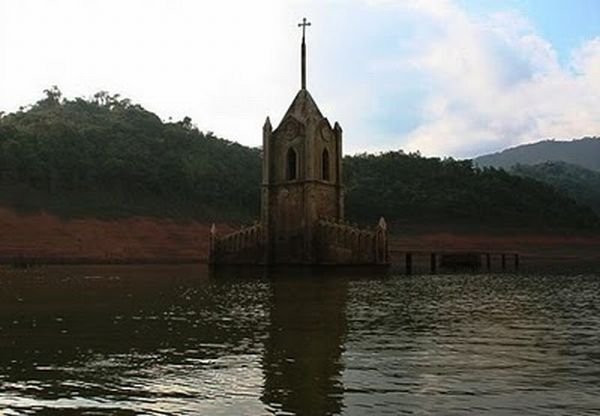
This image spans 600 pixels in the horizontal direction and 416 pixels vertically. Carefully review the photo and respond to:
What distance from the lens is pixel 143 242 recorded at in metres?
84.9

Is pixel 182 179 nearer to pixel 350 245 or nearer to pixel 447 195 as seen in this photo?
pixel 447 195

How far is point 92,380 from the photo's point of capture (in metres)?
11.9

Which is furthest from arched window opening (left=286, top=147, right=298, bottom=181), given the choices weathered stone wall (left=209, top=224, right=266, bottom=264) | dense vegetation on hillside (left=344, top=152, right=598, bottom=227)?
dense vegetation on hillside (left=344, top=152, right=598, bottom=227)

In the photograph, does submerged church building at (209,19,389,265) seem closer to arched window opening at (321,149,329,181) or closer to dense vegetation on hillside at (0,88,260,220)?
arched window opening at (321,149,329,181)

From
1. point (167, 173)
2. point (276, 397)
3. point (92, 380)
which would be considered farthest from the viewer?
point (167, 173)

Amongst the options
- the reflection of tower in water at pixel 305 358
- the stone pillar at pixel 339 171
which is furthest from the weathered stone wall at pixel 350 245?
the reflection of tower in water at pixel 305 358

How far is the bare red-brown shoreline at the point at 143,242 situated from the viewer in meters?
75.4

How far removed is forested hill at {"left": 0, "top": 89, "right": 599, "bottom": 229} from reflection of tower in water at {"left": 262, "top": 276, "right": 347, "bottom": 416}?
67.9 m

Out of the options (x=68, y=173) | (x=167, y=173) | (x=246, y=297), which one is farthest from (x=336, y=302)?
(x=167, y=173)

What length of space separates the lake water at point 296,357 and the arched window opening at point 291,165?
113 ft

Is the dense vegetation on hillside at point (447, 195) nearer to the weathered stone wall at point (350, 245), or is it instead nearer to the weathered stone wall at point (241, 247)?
the weathered stone wall at point (241, 247)

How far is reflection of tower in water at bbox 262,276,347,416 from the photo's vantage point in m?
10.4

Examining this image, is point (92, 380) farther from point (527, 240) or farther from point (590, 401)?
point (527, 240)

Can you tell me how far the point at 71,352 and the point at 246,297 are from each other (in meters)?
16.2
